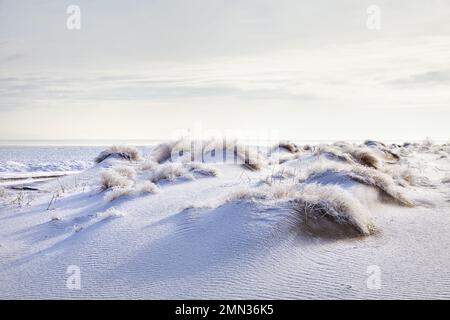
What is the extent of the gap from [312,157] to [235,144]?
9.17 ft

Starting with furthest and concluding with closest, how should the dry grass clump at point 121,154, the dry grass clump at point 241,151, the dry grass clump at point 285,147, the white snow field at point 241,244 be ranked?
1. the dry grass clump at point 285,147
2. the dry grass clump at point 121,154
3. the dry grass clump at point 241,151
4. the white snow field at point 241,244

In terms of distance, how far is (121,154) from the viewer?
18.3m

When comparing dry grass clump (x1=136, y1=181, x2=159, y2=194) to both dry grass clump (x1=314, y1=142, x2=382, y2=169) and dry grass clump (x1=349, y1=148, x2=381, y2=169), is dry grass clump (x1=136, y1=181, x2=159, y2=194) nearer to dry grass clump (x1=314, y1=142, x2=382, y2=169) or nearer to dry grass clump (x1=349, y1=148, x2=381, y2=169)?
dry grass clump (x1=314, y1=142, x2=382, y2=169)

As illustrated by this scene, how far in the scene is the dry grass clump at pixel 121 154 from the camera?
18188 millimetres

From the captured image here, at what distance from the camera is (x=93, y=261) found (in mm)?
4855

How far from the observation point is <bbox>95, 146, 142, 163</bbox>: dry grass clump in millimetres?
18188

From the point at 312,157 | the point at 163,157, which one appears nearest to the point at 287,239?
the point at 312,157

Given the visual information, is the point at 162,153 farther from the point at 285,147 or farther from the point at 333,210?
the point at 333,210

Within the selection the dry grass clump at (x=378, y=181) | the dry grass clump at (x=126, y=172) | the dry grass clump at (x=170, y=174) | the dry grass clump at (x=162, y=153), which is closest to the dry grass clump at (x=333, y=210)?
the dry grass clump at (x=378, y=181)

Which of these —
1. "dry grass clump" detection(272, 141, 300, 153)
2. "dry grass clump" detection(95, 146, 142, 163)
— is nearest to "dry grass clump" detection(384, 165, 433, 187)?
"dry grass clump" detection(95, 146, 142, 163)

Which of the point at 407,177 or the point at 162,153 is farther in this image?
the point at 162,153

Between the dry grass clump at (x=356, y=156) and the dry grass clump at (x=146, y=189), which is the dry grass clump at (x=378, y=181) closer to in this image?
the dry grass clump at (x=146, y=189)

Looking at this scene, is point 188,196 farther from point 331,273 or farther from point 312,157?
point 312,157

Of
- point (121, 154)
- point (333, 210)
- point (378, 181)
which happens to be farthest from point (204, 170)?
point (121, 154)
